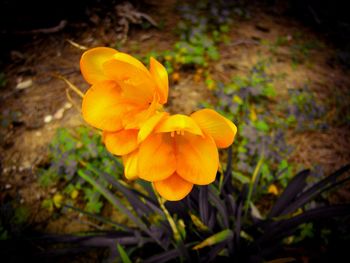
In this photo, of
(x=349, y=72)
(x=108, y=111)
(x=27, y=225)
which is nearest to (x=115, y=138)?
(x=108, y=111)

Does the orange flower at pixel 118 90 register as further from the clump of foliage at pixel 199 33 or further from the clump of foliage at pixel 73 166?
the clump of foliage at pixel 199 33

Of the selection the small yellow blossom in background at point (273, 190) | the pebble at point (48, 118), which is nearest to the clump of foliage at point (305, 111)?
the small yellow blossom in background at point (273, 190)

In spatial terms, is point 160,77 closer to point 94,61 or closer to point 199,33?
point 94,61

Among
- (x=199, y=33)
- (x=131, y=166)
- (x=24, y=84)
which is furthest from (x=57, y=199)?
(x=199, y=33)

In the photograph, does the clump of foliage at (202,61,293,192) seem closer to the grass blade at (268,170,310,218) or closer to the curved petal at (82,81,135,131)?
the grass blade at (268,170,310,218)

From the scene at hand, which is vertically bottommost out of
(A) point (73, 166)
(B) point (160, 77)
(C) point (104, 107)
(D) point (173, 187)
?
(A) point (73, 166)

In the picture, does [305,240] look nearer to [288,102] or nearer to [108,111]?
[288,102]
